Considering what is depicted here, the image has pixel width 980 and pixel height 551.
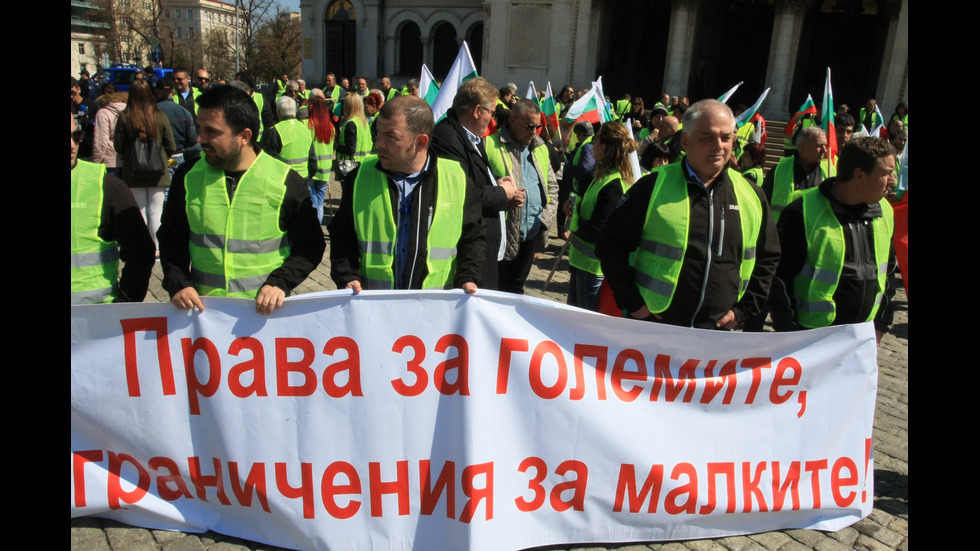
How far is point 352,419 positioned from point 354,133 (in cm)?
767

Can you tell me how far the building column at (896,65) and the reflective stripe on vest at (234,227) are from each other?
24.6m

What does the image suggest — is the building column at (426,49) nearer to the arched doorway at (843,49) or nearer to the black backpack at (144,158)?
the arched doorway at (843,49)

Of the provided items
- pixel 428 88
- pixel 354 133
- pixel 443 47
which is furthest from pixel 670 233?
pixel 443 47

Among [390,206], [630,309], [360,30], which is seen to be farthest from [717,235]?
[360,30]

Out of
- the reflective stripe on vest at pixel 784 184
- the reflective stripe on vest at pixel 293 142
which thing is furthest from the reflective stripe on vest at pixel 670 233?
the reflective stripe on vest at pixel 293 142

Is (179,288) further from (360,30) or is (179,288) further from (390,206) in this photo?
(360,30)

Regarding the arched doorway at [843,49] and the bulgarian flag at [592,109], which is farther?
the arched doorway at [843,49]

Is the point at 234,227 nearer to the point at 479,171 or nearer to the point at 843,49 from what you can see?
the point at 479,171

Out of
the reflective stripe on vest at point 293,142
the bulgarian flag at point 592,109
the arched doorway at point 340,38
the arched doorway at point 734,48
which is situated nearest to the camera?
the reflective stripe on vest at point 293,142

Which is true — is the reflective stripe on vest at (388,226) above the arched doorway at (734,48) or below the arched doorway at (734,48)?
below

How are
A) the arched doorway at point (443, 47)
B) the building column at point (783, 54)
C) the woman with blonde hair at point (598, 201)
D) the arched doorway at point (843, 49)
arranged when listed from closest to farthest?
the woman with blonde hair at point (598, 201), the building column at point (783, 54), the arched doorway at point (843, 49), the arched doorway at point (443, 47)

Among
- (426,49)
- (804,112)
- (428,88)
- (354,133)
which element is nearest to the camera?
(428,88)

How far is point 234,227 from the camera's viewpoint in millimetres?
3174

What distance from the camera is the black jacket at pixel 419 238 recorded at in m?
3.26
